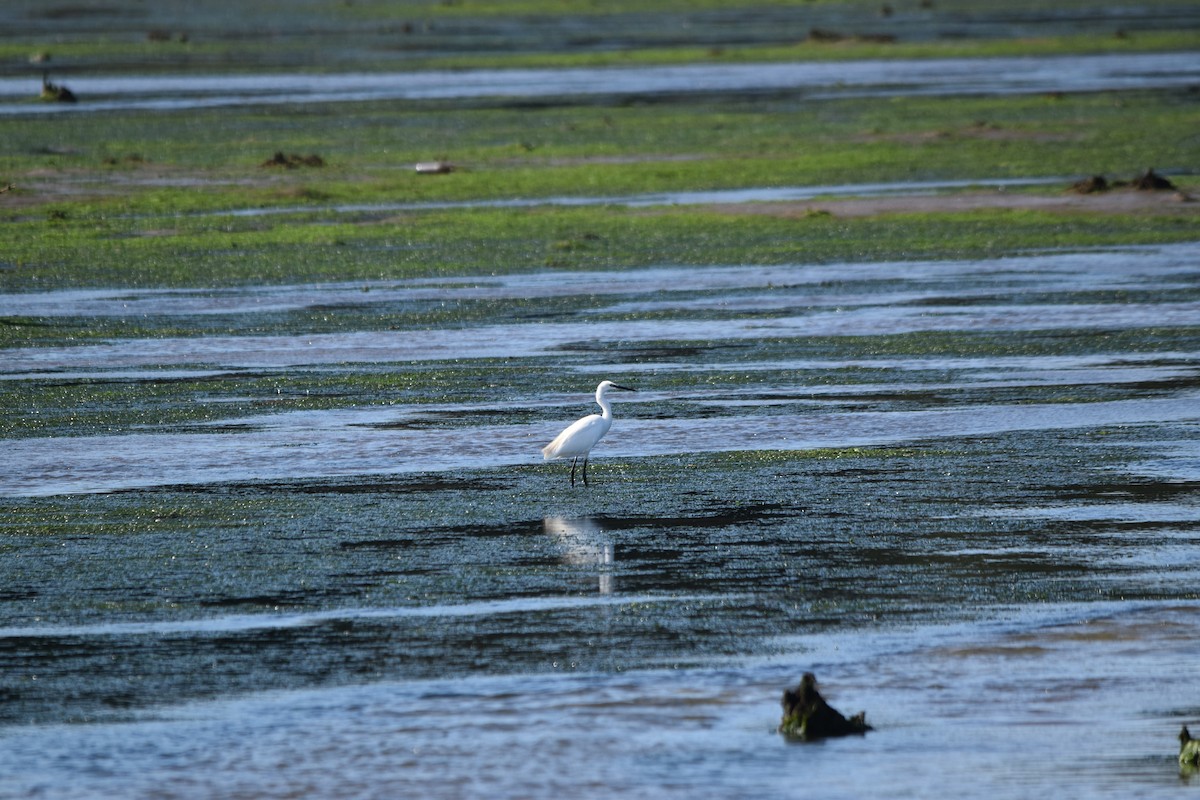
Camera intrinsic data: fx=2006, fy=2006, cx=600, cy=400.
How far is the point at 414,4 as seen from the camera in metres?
98.4

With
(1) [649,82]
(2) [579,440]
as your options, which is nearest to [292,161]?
(1) [649,82]

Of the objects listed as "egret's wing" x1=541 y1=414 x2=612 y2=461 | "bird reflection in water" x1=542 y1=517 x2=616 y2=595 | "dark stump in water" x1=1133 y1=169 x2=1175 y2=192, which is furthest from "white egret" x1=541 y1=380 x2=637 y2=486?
"dark stump in water" x1=1133 y1=169 x2=1175 y2=192

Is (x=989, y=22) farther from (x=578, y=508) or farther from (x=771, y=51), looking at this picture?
(x=578, y=508)

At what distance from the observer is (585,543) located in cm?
1229

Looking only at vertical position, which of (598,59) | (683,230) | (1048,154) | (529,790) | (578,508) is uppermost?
(598,59)

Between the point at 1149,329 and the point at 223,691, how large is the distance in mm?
12515

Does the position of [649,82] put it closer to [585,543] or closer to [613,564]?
[585,543]

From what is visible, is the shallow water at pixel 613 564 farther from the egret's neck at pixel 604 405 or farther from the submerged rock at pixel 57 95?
the submerged rock at pixel 57 95

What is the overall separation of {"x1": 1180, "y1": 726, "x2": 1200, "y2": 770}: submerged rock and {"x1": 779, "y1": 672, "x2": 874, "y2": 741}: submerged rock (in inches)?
54.4

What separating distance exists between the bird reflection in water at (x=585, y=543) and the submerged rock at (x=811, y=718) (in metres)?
2.42

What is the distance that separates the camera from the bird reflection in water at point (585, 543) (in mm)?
11680

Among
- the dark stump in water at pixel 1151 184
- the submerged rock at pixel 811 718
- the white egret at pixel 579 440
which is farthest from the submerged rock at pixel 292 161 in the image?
the submerged rock at pixel 811 718

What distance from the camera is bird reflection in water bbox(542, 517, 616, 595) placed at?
1168 centimetres

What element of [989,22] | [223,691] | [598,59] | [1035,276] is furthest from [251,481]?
[989,22]
